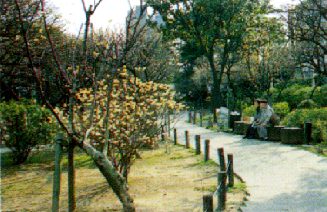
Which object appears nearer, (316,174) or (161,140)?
(316,174)

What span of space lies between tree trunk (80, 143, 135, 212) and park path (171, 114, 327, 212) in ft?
9.24

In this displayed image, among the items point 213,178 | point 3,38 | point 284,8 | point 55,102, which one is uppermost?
point 284,8

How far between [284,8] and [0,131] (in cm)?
1097

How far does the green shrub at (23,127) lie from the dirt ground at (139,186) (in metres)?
0.85

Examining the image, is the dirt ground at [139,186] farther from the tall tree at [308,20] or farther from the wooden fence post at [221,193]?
the tall tree at [308,20]

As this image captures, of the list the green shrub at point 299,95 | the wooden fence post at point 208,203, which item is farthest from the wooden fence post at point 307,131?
the wooden fence post at point 208,203

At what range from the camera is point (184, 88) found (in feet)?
155

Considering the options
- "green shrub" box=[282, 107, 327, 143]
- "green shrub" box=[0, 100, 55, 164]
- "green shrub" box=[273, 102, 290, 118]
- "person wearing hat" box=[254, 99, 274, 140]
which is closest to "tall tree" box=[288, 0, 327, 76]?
"green shrub" box=[282, 107, 327, 143]

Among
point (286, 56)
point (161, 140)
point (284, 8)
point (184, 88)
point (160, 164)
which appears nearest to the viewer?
point (160, 164)

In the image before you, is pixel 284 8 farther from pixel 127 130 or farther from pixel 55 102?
pixel 55 102

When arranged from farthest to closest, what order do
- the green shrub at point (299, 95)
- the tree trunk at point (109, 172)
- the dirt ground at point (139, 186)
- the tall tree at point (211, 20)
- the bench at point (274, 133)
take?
1. the tall tree at point (211, 20)
2. the green shrub at point (299, 95)
3. the bench at point (274, 133)
4. the dirt ground at point (139, 186)
5. the tree trunk at point (109, 172)

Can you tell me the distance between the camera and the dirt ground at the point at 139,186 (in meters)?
9.48

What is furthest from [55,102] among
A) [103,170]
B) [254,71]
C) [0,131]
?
[254,71]

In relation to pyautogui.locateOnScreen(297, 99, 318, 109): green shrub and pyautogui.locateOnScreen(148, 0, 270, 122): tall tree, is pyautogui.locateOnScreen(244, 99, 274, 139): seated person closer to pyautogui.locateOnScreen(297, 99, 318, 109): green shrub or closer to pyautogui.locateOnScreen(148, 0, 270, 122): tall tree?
pyautogui.locateOnScreen(297, 99, 318, 109): green shrub
